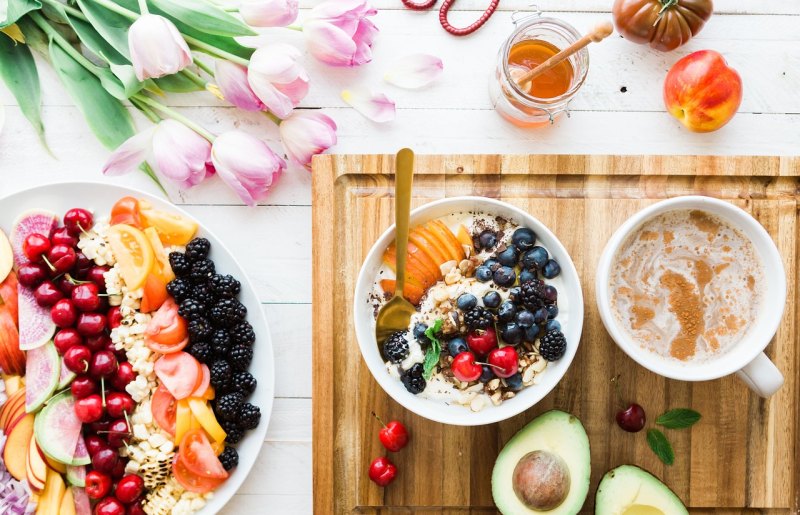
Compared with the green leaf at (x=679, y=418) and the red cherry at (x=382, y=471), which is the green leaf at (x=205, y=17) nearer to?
the red cherry at (x=382, y=471)

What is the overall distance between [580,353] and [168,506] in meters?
0.89

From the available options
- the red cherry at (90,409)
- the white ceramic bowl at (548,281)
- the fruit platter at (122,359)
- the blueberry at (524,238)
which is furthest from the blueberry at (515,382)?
the red cherry at (90,409)

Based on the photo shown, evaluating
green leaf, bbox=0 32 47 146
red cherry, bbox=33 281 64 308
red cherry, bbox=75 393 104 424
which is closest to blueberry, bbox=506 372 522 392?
red cherry, bbox=75 393 104 424

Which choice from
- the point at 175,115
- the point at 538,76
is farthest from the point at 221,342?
the point at 538,76

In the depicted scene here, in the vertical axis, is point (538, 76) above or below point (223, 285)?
above

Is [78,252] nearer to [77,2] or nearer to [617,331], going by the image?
[77,2]

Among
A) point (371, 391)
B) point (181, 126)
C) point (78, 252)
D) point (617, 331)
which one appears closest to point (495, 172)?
point (617, 331)

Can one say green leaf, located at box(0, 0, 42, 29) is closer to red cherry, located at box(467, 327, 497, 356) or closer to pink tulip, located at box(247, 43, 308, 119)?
pink tulip, located at box(247, 43, 308, 119)

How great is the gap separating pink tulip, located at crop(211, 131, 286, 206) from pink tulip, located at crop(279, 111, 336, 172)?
0.05 metres

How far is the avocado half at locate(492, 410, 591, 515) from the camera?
1.13 m

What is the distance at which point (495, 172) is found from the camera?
4.28 feet

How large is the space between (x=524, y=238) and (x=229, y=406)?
0.67 m

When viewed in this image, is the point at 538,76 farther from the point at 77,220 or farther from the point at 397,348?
the point at 77,220

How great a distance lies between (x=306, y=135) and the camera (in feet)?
4.56
